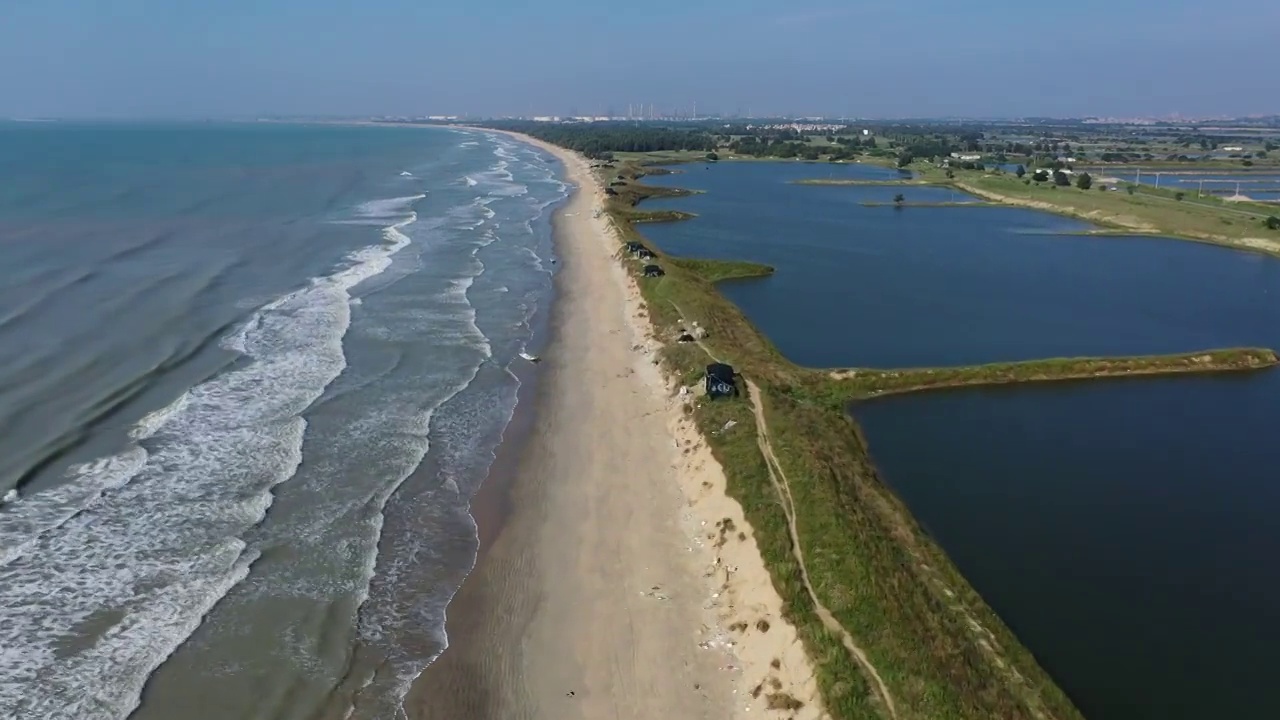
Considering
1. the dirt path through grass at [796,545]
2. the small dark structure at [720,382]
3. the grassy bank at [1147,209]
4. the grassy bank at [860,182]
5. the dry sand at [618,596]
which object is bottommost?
the dry sand at [618,596]

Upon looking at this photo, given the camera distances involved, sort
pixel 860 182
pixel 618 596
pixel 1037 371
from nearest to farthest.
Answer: pixel 618 596, pixel 1037 371, pixel 860 182

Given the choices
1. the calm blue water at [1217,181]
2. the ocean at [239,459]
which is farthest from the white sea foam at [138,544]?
the calm blue water at [1217,181]

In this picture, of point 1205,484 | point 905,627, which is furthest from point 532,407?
point 1205,484

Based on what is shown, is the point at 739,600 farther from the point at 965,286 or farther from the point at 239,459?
the point at 965,286

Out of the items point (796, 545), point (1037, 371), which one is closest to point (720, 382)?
point (796, 545)

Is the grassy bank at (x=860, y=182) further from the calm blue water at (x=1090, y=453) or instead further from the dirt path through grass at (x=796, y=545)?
the dirt path through grass at (x=796, y=545)
